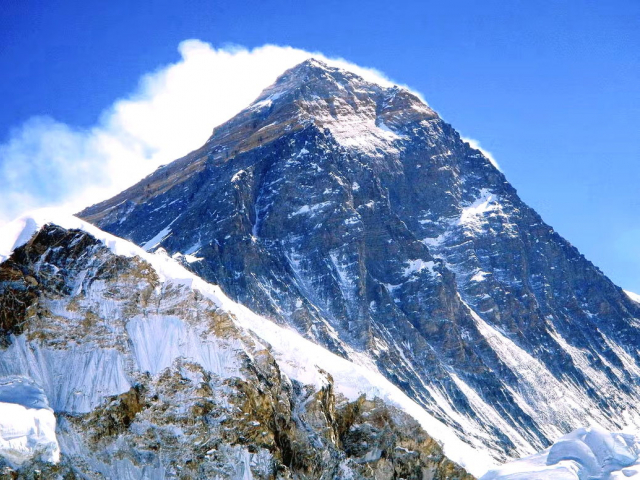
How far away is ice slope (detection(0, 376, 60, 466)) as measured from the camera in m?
54.4

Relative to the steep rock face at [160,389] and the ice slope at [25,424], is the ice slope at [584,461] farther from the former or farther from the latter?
the ice slope at [25,424]

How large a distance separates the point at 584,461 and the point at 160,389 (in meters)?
35.2

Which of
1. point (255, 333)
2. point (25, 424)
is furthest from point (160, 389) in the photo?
point (255, 333)

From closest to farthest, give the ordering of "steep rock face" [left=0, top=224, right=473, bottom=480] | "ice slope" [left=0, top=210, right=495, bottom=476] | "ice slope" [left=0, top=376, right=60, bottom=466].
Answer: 1. "ice slope" [left=0, top=376, right=60, bottom=466]
2. "steep rock face" [left=0, top=224, right=473, bottom=480]
3. "ice slope" [left=0, top=210, right=495, bottom=476]

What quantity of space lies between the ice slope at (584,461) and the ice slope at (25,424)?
3471 cm

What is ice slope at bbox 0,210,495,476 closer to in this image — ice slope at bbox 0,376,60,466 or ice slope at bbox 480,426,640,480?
ice slope at bbox 0,376,60,466

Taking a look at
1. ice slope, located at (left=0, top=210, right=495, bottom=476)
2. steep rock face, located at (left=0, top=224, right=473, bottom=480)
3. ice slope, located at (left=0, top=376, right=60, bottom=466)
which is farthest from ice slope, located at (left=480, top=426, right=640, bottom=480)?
ice slope, located at (left=0, top=376, right=60, bottom=466)

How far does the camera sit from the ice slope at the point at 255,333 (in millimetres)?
64250

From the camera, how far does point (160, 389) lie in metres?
61.8

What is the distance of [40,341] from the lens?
61.8 m

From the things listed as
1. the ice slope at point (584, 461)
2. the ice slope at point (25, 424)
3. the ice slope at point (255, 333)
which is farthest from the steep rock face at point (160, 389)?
the ice slope at point (584, 461)

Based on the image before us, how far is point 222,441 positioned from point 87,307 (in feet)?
45.4

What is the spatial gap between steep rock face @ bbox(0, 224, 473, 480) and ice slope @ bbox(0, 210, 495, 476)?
0.23 metres

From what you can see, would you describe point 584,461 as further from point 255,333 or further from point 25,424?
point 25,424
